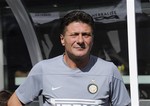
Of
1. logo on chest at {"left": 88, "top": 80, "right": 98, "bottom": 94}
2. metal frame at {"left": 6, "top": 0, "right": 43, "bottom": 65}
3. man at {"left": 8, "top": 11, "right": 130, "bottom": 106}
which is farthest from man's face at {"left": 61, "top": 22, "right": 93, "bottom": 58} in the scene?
metal frame at {"left": 6, "top": 0, "right": 43, "bottom": 65}

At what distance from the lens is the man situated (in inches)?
80.9

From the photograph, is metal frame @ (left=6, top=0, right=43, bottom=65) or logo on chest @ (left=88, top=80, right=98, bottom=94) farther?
metal frame @ (left=6, top=0, right=43, bottom=65)

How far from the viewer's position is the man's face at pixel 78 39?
2.04 metres

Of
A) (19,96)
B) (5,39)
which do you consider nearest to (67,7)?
(5,39)

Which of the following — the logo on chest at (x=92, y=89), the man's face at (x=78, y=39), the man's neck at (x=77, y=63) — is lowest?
the logo on chest at (x=92, y=89)

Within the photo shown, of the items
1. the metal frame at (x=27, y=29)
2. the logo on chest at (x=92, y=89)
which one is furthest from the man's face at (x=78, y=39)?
the metal frame at (x=27, y=29)

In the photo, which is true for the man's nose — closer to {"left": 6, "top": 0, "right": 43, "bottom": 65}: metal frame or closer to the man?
the man

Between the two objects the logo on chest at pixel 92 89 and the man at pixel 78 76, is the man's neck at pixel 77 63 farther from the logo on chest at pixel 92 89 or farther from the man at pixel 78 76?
the logo on chest at pixel 92 89

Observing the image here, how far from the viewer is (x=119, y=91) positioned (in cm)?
214

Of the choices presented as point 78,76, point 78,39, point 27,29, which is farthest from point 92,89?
point 27,29

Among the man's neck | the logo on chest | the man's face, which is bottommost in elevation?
the logo on chest

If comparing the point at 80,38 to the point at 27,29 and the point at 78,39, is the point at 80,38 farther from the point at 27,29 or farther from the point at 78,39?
the point at 27,29

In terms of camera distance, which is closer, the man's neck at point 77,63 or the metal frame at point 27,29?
the man's neck at point 77,63

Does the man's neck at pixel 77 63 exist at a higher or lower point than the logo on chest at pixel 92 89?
higher
